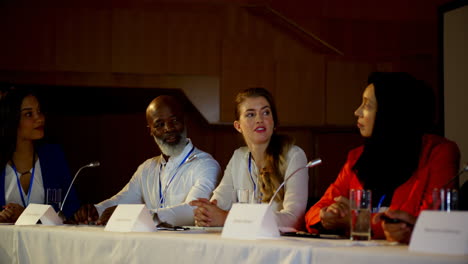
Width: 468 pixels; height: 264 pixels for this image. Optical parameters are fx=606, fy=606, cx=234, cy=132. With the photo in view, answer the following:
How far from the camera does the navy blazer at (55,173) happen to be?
3678 mm

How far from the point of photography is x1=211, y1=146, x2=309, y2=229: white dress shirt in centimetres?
273

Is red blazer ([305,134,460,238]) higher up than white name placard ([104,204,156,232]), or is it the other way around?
red blazer ([305,134,460,238])

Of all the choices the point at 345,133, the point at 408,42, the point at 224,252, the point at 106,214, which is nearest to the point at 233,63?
the point at 345,133

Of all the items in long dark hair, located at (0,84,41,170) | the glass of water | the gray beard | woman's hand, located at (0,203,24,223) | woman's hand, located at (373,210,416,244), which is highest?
long dark hair, located at (0,84,41,170)

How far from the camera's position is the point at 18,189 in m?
3.60

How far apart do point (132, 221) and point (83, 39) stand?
10.6ft

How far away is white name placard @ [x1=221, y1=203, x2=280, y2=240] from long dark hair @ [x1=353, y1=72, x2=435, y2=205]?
2.12 feet

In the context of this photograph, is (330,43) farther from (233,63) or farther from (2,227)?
(2,227)

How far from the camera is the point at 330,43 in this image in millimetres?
5547

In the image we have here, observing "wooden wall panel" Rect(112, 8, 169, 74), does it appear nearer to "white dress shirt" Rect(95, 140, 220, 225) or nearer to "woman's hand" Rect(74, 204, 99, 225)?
"white dress shirt" Rect(95, 140, 220, 225)

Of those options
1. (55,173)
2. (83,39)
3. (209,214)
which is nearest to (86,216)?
(209,214)

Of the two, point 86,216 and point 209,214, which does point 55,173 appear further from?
point 209,214

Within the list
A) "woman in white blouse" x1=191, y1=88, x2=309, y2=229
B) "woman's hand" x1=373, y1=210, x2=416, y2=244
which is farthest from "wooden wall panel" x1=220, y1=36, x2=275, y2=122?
"woman's hand" x1=373, y1=210, x2=416, y2=244

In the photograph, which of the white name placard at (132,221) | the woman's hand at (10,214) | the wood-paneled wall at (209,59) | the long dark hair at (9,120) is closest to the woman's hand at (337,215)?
the white name placard at (132,221)
